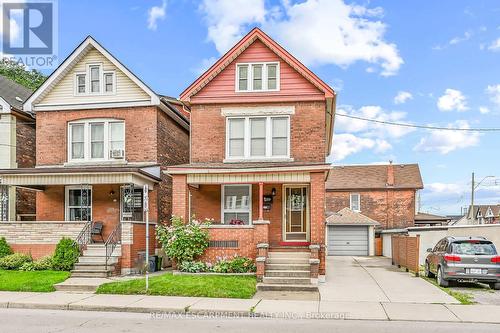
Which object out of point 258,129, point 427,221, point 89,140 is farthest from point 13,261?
point 427,221

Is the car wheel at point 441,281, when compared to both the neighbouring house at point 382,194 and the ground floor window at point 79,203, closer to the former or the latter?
the ground floor window at point 79,203

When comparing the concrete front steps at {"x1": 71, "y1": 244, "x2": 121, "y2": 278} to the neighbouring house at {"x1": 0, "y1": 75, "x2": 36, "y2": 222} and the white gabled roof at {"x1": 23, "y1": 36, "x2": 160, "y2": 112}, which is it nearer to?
the neighbouring house at {"x1": 0, "y1": 75, "x2": 36, "y2": 222}

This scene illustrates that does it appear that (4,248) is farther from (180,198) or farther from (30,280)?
(180,198)

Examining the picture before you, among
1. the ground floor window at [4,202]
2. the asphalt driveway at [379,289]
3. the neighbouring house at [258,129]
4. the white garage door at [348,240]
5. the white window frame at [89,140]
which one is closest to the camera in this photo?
the asphalt driveway at [379,289]

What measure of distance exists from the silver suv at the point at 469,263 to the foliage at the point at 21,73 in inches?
1546

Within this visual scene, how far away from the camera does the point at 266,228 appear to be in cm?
1611

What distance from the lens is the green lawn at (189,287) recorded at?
42.4ft

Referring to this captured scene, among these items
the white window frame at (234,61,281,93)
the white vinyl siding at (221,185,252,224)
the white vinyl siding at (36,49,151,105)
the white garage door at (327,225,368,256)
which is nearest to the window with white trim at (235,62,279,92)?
the white window frame at (234,61,281,93)

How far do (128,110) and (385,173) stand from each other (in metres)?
27.8

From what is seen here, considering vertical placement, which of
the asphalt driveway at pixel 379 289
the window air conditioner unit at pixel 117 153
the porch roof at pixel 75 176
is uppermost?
the window air conditioner unit at pixel 117 153

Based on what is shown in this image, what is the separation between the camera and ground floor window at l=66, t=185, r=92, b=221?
66.0 feet

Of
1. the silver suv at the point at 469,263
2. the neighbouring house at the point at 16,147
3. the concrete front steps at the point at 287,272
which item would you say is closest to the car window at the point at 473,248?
the silver suv at the point at 469,263

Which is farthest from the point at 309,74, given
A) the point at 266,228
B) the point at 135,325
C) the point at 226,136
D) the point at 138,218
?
the point at 135,325

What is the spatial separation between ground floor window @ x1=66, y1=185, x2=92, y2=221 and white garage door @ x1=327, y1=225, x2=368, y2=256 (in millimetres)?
19240
